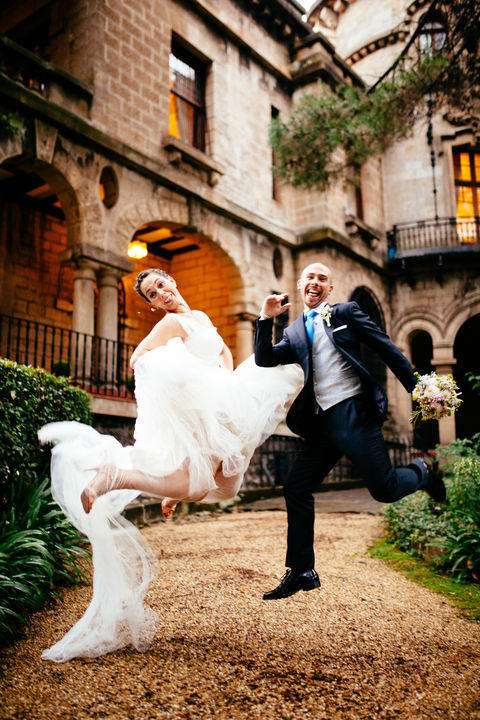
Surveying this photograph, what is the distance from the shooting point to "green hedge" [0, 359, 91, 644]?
11.3 feet

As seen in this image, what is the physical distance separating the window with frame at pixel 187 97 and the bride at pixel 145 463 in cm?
988

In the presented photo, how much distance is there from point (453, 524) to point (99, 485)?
3.35 meters

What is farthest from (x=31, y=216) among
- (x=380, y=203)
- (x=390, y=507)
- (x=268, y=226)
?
(x=380, y=203)

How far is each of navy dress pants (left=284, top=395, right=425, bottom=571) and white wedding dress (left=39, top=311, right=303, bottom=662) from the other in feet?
1.05

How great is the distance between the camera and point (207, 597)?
3777 millimetres

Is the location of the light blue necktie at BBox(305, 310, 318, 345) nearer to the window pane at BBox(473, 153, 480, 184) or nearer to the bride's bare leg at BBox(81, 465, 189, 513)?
the bride's bare leg at BBox(81, 465, 189, 513)

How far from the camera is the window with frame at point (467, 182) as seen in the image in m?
18.2

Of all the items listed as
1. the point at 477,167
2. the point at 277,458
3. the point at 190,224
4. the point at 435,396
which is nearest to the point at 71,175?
the point at 190,224

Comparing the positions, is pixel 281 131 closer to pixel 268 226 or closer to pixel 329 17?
pixel 268 226

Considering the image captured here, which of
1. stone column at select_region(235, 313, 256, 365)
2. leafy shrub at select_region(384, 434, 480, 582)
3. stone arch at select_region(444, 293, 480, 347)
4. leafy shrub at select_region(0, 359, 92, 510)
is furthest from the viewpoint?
stone arch at select_region(444, 293, 480, 347)

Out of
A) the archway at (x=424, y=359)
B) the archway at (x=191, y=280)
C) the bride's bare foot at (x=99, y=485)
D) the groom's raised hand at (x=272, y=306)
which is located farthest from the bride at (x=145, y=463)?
the archway at (x=424, y=359)

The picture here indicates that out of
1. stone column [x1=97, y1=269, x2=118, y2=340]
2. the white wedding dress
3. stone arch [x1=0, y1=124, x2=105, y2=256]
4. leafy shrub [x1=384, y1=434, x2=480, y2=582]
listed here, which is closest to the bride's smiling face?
the white wedding dress

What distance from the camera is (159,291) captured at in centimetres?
335

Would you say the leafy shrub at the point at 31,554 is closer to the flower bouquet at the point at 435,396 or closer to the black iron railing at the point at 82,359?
the flower bouquet at the point at 435,396
